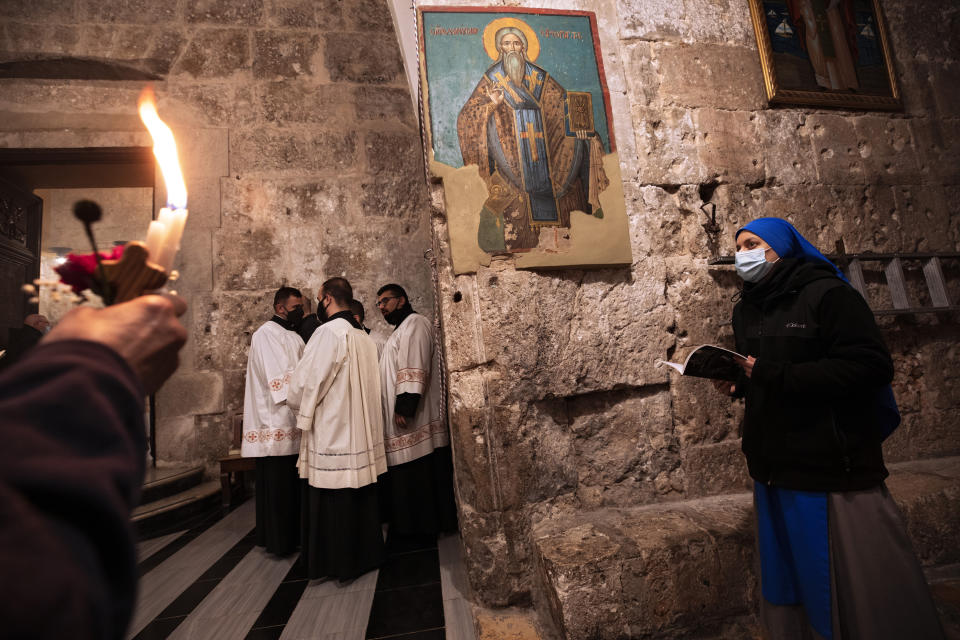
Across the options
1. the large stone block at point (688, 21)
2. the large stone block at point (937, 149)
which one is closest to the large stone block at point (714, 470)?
the large stone block at point (937, 149)

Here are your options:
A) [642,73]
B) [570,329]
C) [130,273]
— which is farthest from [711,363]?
[642,73]

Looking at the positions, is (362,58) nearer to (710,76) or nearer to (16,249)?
(710,76)

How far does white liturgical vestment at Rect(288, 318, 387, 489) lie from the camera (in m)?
3.04

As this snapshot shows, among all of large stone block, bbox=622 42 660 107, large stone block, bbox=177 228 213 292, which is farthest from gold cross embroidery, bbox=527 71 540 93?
large stone block, bbox=177 228 213 292

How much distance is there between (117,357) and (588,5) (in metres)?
3.02

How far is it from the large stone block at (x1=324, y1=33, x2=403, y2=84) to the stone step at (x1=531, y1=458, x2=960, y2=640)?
5.43 m

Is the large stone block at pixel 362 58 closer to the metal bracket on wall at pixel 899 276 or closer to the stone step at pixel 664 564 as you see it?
the metal bracket on wall at pixel 899 276

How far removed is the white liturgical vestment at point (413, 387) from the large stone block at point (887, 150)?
322 centimetres

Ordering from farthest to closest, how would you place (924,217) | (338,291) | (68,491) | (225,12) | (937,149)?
(225,12) → (338,291) → (937,149) → (924,217) → (68,491)

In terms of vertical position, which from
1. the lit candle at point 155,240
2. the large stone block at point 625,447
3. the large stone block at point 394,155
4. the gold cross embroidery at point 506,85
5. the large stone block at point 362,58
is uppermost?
the large stone block at point 362,58

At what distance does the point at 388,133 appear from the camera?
219 inches

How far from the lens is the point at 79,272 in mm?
697

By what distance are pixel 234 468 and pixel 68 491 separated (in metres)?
4.72

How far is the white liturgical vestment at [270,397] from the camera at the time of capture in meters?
3.66
